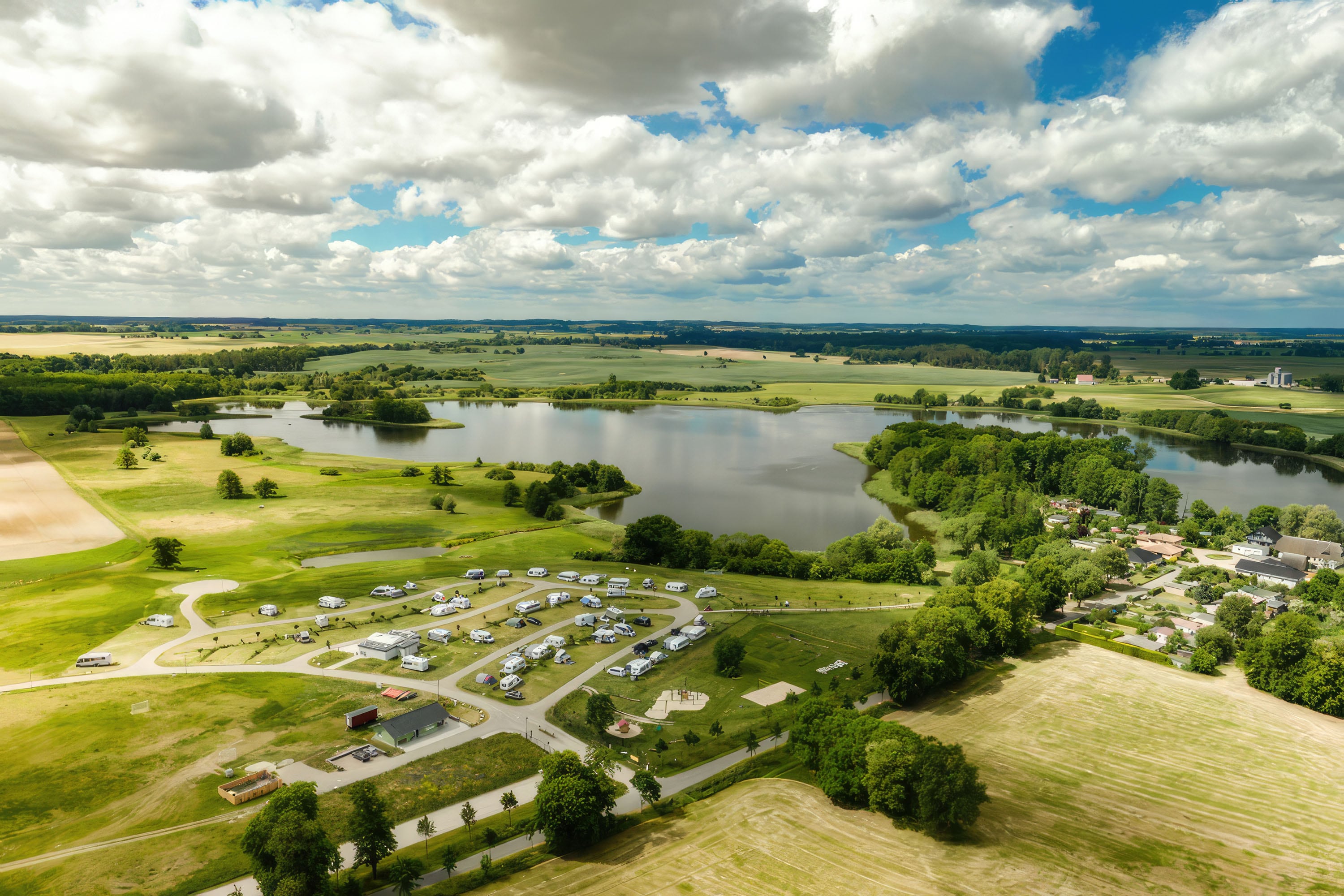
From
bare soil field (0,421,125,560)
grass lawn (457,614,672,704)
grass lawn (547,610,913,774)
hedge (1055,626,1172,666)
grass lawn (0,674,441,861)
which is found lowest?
hedge (1055,626,1172,666)

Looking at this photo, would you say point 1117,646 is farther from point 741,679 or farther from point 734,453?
point 734,453

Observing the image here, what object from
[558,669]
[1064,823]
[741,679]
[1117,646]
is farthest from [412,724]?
[1117,646]

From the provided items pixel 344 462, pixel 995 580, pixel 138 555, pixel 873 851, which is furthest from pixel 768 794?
pixel 344 462

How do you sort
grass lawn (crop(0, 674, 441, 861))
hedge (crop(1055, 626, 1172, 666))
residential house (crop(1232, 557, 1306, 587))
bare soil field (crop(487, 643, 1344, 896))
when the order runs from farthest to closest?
residential house (crop(1232, 557, 1306, 587)) → hedge (crop(1055, 626, 1172, 666)) → grass lawn (crop(0, 674, 441, 861)) → bare soil field (crop(487, 643, 1344, 896))

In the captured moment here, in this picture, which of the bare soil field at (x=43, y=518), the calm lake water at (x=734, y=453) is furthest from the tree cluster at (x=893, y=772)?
the bare soil field at (x=43, y=518)

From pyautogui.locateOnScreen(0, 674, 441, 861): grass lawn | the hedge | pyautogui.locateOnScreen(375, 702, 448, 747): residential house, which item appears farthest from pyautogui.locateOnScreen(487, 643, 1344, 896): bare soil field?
pyautogui.locateOnScreen(0, 674, 441, 861): grass lawn

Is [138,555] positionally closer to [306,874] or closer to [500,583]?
[500,583]

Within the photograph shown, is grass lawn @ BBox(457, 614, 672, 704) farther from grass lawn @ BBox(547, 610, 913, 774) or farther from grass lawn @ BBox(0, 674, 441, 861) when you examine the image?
grass lawn @ BBox(0, 674, 441, 861)
